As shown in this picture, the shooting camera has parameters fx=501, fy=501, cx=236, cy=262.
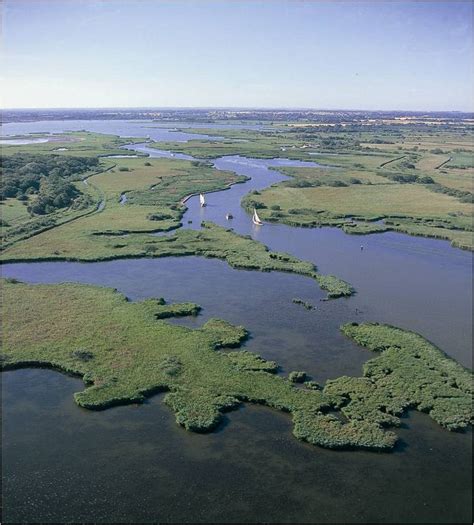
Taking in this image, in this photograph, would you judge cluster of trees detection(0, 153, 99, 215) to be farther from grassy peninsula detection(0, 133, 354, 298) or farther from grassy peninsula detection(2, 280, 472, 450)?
grassy peninsula detection(2, 280, 472, 450)

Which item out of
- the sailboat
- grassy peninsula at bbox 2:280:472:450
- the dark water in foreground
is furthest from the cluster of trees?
the dark water in foreground

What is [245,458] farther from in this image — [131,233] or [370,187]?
[370,187]

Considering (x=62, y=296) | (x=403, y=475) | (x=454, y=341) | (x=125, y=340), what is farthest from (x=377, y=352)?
(x=62, y=296)

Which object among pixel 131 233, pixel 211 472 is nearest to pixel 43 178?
pixel 131 233

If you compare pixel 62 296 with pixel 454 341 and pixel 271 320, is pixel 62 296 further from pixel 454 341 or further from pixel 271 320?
pixel 454 341

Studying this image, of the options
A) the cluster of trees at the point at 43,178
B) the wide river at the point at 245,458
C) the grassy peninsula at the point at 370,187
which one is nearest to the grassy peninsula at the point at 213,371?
the wide river at the point at 245,458

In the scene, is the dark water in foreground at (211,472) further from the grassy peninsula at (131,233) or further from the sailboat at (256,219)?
the sailboat at (256,219)
